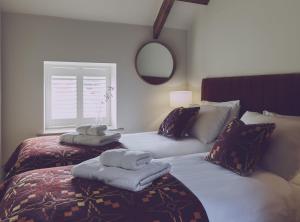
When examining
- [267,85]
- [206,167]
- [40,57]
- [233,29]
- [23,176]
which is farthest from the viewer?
[40,57]

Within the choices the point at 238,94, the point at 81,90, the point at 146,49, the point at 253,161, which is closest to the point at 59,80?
the point at 81,90

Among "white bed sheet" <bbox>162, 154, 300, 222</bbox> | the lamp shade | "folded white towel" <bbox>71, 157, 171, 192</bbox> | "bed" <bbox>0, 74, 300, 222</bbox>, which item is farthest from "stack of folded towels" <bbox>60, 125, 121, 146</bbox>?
the lamp shade

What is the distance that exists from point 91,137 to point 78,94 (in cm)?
134

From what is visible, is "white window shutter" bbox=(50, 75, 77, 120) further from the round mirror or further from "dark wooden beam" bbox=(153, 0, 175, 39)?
"dark wooden beam" bbox=(153, 0, 175, 39)

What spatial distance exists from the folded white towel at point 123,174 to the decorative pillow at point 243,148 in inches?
16.7

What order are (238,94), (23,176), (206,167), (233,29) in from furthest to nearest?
(233,29)
(238,94)
(206,167)
(23,176)

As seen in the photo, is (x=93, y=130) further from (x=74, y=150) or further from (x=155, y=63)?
(x=155, y=63)

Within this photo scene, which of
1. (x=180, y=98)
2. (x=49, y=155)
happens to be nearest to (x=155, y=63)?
(x=180, y=98)

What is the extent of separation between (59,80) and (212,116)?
217cm

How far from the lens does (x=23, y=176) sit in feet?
5.44

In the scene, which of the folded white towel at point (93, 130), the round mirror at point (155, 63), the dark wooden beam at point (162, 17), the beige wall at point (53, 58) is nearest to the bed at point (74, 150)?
the folded white towel at point (93, 130)

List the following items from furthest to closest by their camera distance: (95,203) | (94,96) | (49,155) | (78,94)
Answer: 1. (94,96)
2. (78,94)
3. (49,155)
4. (95,203)

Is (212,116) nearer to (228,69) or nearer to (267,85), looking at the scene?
(267,85)

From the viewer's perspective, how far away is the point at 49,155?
86.2 inches
